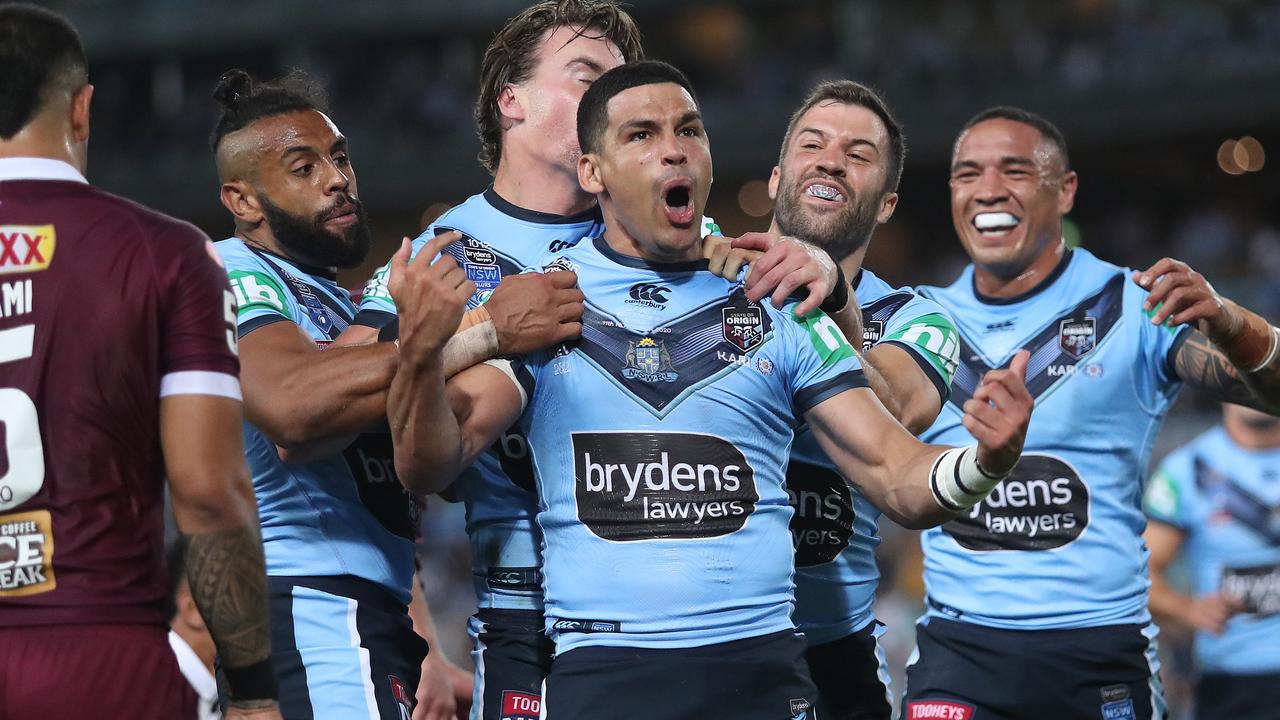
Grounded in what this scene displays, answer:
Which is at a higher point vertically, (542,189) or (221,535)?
(542,189)

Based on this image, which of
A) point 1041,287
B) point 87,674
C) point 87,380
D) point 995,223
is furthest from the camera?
point 995,223

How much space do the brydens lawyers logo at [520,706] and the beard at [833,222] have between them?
2038mm

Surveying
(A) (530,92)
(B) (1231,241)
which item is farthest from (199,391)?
(B) (1231,241)

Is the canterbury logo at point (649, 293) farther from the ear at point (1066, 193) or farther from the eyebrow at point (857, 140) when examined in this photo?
the ear at point (1066, 193)

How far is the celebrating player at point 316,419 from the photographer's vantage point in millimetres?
4707

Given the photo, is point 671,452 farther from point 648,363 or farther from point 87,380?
point 87,380

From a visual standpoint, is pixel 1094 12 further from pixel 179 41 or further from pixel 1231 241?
pixel 179 41

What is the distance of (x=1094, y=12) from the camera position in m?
28.9

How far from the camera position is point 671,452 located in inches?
173

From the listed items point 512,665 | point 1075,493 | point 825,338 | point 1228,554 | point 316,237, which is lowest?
point 1228,554

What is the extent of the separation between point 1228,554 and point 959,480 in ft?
18.7

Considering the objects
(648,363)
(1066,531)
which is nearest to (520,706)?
(648,363)

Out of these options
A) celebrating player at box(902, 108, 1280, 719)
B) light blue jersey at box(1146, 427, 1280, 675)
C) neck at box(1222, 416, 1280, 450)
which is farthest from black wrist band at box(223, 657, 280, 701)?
neck at box(1222, 416, 1280, 450)

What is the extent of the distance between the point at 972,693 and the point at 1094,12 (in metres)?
25.0
